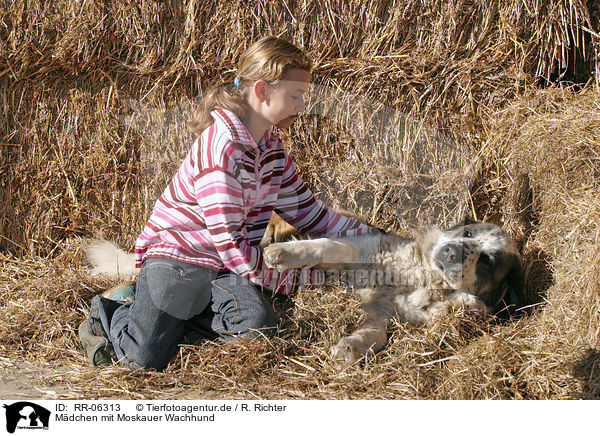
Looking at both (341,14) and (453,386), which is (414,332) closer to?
(453,386)

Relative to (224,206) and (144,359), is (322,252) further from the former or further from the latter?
(144,359)

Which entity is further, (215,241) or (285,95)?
(285,95)

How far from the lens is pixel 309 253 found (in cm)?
291

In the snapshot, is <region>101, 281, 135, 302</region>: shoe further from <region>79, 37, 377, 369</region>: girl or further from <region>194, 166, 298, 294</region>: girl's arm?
<region>194, 166, 298, 294</region>: girl's arm

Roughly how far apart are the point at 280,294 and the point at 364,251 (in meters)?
0.55

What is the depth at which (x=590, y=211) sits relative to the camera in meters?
2.61

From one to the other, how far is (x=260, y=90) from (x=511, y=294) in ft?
5.81

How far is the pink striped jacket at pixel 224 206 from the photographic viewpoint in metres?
2.67

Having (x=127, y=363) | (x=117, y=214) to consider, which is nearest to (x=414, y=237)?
(x=127, y=363)

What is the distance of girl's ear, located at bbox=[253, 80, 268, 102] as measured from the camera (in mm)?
2807

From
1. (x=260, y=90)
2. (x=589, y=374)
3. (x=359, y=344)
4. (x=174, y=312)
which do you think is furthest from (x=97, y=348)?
(x=589, y=374)
